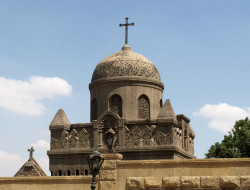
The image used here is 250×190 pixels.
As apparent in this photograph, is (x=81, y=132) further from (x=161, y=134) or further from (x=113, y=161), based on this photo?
(x=113, y=161)

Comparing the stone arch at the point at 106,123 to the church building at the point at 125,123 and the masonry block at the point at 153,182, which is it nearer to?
the church building at the point at 125,123

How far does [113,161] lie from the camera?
16969mm

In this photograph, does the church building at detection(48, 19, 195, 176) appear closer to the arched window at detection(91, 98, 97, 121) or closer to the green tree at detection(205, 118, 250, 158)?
the arched window at detection(91, 98, 97, 121)

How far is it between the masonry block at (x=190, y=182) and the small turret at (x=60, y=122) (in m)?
16.3

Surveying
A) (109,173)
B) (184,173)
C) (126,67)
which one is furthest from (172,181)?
(126,67)

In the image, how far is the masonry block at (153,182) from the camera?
1627 centimetres

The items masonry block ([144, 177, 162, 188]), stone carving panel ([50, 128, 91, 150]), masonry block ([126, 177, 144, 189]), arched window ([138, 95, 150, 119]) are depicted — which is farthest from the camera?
arched window ([138, 95, 150, 119])

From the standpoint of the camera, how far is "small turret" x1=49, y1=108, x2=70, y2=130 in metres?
31.4

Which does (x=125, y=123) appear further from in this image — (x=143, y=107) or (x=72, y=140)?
(x=72, y=140)

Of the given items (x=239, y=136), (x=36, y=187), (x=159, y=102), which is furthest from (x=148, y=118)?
(x=36, y=187)

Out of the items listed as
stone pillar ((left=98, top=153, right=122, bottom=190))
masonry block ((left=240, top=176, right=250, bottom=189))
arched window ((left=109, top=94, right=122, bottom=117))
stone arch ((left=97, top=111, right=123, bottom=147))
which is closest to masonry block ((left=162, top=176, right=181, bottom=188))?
stone pillar ((left=98, top=153, right=122, bottom=190))

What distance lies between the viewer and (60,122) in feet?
104

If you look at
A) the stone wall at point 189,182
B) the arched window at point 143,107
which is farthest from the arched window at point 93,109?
the stone wall at point 189,182

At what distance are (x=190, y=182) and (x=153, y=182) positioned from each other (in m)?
1.18
